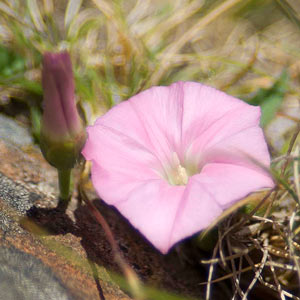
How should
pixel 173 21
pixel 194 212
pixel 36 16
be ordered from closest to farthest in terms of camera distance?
pixel 194 212 < pixel 36 16 < pixel 173 21

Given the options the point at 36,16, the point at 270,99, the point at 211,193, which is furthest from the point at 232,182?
the point at 36,16

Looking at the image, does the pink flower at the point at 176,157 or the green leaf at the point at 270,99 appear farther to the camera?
the green leaf at the point at 270,99

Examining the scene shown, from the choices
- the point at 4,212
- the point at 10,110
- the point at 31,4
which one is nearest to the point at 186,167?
the point at 4,212

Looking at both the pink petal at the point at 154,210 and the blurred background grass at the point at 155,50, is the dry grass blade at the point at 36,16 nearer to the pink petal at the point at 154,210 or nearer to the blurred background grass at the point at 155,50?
the blurred background grass at the point at 155,50

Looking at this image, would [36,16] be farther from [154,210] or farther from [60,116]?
[154,210]

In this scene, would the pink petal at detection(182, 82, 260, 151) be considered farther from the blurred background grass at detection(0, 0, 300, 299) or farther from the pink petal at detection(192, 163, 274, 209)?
the blurred background grass at detection(0, 0, 300, 299)

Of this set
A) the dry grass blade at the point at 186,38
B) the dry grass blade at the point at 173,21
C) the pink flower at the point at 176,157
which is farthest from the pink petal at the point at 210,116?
the dry grass blade at the point at 173,21

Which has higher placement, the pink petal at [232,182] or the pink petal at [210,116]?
the pink petal at [210,116]
